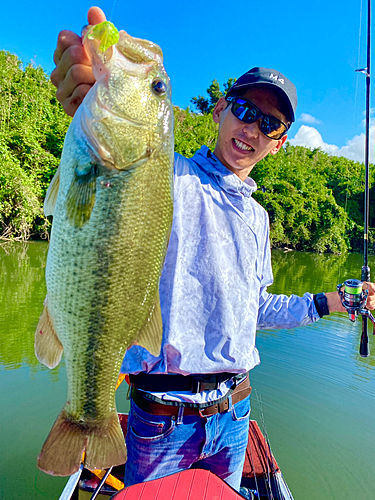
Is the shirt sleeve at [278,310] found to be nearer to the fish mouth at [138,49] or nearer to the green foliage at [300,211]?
the fish mouth at [138,49]

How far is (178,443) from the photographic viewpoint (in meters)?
1.67

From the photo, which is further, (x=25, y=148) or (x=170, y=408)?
(x=25, y=148)

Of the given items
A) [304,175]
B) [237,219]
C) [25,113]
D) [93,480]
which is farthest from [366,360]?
[304,175]

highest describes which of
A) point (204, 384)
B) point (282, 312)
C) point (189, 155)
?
point (189, 155)

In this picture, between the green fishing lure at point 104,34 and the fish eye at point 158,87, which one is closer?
the green fishing lure at point 104,34

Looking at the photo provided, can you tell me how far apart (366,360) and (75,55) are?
28.6 ft

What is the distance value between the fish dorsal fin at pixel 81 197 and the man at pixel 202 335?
1.17 feet

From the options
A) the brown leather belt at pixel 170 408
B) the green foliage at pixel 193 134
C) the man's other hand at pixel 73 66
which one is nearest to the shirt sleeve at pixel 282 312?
the brown leather belt at pixel 170 408

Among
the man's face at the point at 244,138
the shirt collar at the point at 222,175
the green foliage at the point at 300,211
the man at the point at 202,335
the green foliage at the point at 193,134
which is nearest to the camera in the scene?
the man at the point at 202,335

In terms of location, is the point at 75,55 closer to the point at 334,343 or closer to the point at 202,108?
the point at 334,343

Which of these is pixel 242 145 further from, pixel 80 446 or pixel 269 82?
pixel 80 446

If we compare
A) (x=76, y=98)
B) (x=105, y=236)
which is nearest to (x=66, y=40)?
(x=76, y=98)

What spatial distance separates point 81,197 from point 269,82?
135 cm

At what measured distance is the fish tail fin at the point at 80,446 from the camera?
1.30 meters
